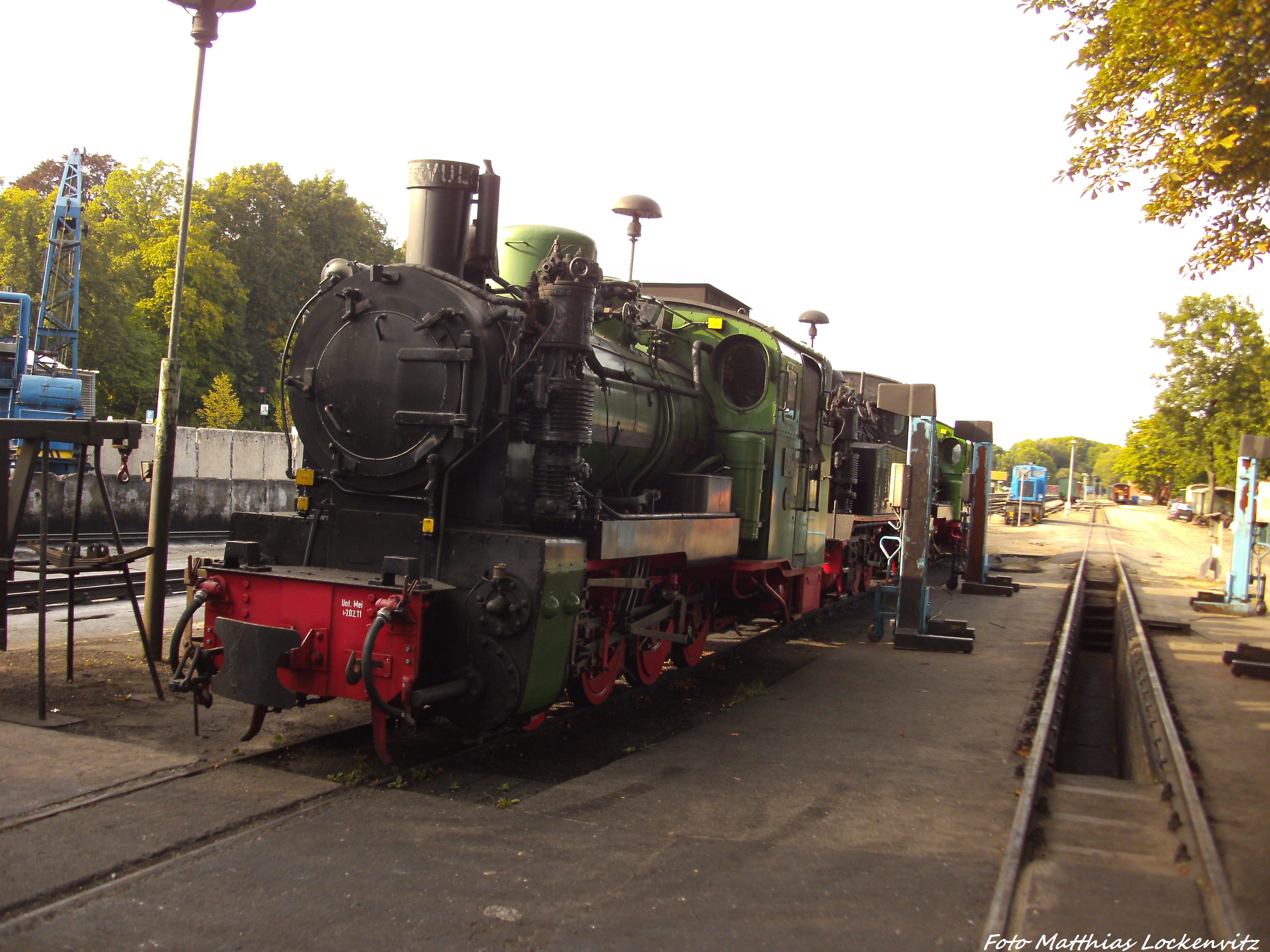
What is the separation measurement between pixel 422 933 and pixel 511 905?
39 cm

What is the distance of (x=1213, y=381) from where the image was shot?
4741cm

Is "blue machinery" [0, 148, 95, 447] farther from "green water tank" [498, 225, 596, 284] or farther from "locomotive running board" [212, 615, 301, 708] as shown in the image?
"locomotive running board" [212, 615, 301, 708]

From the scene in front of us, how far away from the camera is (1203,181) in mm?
8203

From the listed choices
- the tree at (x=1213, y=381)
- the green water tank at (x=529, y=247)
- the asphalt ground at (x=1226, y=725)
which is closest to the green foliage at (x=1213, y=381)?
the tree at (x=1213, y=381)

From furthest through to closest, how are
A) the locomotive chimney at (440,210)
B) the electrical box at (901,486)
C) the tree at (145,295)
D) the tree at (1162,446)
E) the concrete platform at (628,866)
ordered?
the tree at (1162,446)
the tree at (145,295)
the electrical box at (901,486)
the locomotive chimney at (440,210)
the concrete platform at (628,866)

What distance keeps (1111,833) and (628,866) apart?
2.77 meters

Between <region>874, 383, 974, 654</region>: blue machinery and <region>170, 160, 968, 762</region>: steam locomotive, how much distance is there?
14.4 ft

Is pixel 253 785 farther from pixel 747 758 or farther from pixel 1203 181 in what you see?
pixel 1203 181

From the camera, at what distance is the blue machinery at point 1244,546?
14.3 meters

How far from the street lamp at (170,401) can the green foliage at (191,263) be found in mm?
26895

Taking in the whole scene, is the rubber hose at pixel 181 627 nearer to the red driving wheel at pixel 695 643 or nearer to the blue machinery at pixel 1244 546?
the red driving wheel at pixel 695 643

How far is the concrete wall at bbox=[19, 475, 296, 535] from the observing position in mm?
17453

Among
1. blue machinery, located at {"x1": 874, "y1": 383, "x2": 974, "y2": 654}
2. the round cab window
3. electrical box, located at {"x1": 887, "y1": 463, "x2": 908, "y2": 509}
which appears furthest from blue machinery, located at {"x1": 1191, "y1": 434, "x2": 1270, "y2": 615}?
the round cab window

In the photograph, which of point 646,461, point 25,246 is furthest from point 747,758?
point 25,246
